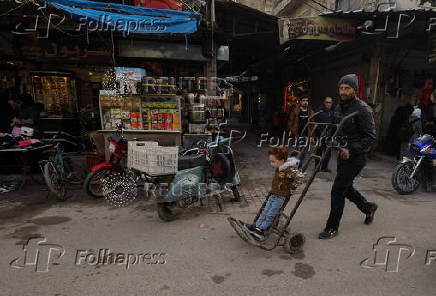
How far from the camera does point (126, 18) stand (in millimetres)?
5809

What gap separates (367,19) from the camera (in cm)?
770

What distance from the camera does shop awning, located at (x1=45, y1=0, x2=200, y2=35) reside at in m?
5.60

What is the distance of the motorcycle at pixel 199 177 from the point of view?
4.08 metres

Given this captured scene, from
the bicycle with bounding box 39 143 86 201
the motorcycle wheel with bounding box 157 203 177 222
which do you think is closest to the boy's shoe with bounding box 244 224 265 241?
the motorcycle wheel with bounding box 157 203 177 222

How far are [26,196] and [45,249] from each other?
2.71 metres

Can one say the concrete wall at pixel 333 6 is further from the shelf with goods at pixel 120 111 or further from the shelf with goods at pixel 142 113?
the shelf with goods at pixel 120 111

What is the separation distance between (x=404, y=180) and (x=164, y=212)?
5.15 metres

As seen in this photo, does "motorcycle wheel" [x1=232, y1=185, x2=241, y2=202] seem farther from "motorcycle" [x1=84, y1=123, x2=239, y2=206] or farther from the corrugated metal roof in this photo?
the corrugated metal roof

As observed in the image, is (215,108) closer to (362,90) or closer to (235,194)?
(235,194)

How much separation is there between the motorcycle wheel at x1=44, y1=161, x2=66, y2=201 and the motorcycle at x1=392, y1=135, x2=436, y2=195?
23.0 ft

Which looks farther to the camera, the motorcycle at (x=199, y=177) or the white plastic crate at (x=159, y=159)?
the white plastic crate at (x=159, y=159)

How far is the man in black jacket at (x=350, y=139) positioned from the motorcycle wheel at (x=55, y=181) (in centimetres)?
493

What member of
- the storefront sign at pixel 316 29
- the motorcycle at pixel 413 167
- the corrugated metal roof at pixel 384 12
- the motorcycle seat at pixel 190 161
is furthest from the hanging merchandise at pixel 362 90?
the motorcycle seat at pixel 190 161

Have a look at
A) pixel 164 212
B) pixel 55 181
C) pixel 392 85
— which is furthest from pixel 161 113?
pixel 392 85
